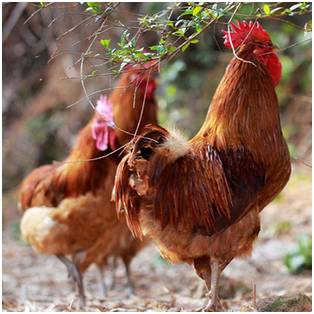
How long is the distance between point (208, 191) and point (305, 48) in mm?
6543

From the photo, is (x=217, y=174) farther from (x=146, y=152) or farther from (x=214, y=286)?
(x=214, y=286)

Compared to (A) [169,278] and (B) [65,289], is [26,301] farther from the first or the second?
(A) [169,278]

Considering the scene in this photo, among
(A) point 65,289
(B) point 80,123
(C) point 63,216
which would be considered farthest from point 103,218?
(B) point 80,123

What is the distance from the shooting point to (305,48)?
9.09 meters

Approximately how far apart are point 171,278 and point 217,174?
3.04 meters

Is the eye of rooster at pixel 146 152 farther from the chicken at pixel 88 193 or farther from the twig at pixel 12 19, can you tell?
the twig at pixel 12 19

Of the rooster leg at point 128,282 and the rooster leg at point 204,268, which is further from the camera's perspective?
the rooster leg at point 128,282

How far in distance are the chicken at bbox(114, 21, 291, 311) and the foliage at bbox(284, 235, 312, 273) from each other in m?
2.41

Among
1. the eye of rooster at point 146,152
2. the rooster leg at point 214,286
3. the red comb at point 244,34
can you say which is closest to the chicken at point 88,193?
the red comb at point 244,34

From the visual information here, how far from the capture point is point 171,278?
5938 millimetres

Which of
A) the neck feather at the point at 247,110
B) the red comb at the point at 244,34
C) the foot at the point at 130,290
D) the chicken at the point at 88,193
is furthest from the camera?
the foot at the point at 130,290

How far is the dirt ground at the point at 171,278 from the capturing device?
15.1 feet

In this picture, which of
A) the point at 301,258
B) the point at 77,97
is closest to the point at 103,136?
the point at 301,258

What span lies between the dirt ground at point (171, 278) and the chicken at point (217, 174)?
2.01 ft
